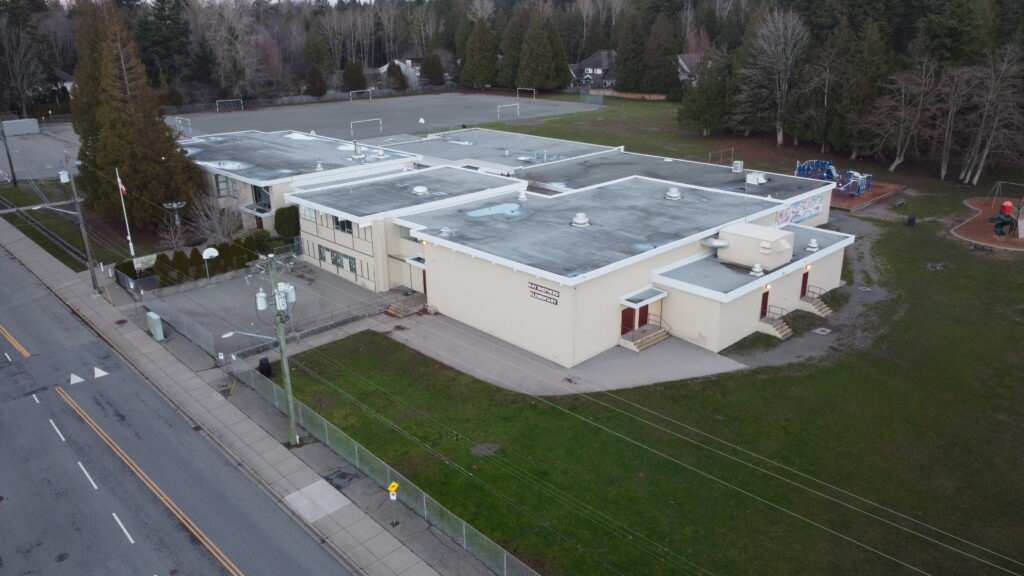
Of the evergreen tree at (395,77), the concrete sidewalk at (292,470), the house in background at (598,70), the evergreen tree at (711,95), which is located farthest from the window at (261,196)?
the house in background at (598,70)

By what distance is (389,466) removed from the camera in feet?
77.4

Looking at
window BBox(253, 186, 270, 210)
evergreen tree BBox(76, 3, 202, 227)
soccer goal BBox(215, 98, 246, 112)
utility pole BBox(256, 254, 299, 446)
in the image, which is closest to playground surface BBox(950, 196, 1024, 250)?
utility pole BBox(256, 254, 299, 446)

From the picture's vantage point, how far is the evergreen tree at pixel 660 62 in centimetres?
11256

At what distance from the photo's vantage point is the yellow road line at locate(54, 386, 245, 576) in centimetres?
2052

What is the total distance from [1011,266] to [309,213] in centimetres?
4226

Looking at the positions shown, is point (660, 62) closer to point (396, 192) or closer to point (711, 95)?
point (711, 95)

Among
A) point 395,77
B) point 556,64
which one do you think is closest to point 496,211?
point 556,64

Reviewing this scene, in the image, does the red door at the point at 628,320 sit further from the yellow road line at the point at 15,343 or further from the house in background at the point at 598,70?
the house in background at the point at 598,70

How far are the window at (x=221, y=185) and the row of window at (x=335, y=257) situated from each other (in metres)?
12.9

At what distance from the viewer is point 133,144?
46.7 m

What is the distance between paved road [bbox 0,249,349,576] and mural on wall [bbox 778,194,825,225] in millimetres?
35137

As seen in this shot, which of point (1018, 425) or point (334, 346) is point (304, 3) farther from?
point (1018, 425)

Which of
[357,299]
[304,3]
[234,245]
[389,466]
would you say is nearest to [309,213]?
[234,245]

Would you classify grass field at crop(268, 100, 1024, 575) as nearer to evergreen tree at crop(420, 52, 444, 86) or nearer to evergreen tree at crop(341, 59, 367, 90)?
evergreen tree at crop(341, 59, 367, 90)
